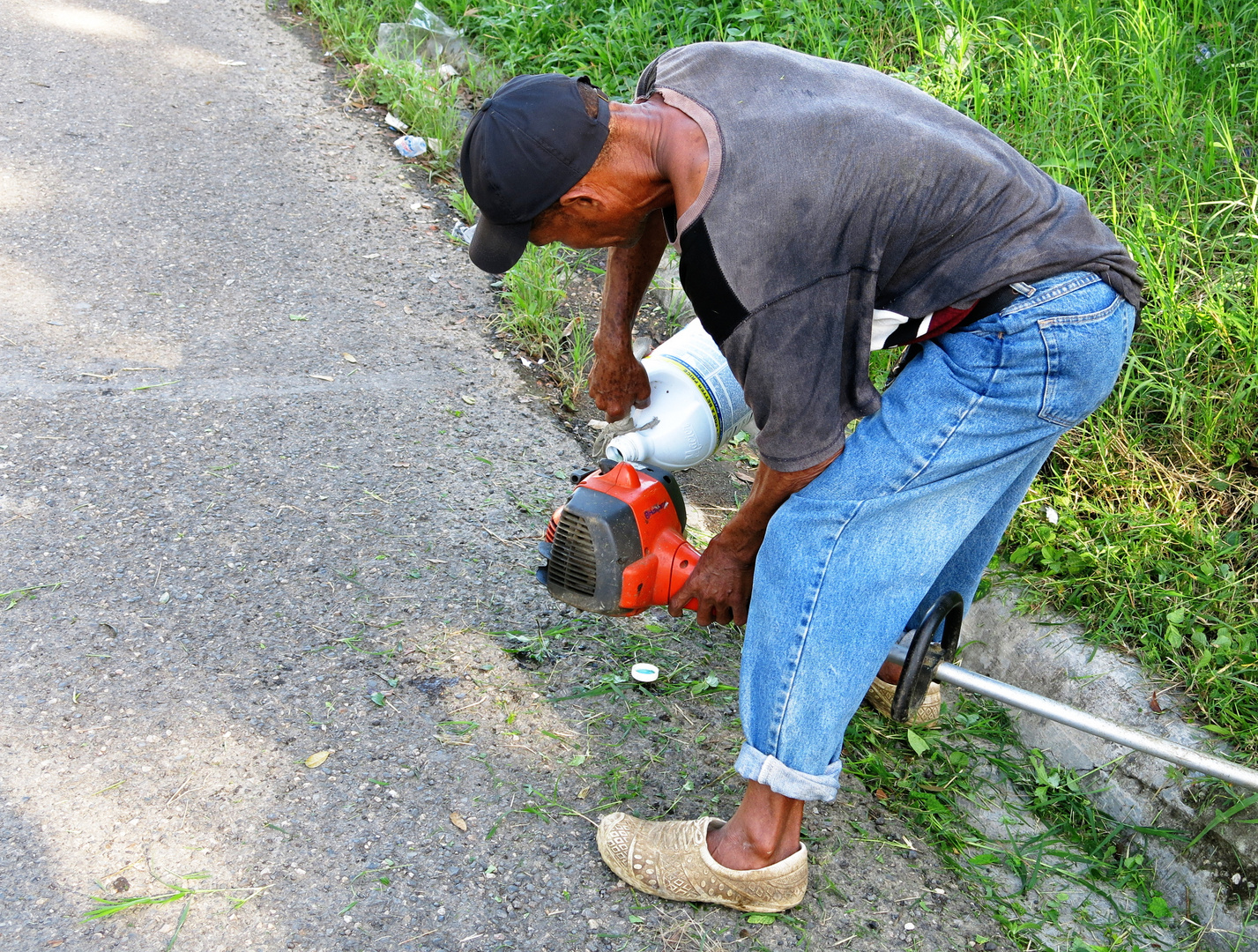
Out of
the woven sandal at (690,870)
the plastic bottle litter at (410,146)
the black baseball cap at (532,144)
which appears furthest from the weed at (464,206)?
the woven sandal at (690,870)

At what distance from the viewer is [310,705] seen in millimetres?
2297

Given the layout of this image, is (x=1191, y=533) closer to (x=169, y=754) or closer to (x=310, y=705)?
(x=310, y=705)

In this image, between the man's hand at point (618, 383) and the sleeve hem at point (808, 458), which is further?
the man's hand at point (618, 383)

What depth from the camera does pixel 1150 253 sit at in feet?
9.60

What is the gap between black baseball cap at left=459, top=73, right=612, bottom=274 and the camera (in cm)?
173

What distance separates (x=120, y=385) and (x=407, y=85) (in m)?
2.39

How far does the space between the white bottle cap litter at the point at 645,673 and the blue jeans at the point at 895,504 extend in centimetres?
59

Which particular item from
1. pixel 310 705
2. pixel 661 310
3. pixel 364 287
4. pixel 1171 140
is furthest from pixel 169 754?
pixel 1171 140

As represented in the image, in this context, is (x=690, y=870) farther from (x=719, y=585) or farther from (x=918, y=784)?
(x=918, y=784)

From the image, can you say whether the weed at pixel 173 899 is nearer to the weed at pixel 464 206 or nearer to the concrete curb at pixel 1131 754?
the concrete curb at pixel 1131 754

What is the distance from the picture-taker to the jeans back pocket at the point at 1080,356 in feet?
5.69

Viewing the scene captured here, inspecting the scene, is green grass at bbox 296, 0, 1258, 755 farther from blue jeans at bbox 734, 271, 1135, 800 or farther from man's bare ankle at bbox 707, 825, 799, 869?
man's bare ankle at bbox 707, 825, 799, 869

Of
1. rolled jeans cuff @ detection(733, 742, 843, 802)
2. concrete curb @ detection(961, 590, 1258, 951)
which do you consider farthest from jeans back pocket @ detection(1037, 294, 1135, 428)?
concrete curb @ detection(961, 590, 1258, 951)

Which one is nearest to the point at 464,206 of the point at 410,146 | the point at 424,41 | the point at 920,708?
the point at 410,146
